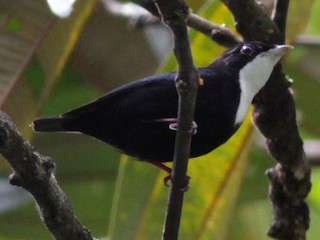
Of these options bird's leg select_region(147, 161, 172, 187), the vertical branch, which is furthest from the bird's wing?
the vertical branch

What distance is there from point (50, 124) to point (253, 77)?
26.7 inches

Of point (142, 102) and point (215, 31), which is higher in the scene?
point (215, 31)

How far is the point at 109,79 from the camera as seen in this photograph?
416cm

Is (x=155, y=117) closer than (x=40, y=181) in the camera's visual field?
No

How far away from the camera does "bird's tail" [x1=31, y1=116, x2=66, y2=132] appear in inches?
119

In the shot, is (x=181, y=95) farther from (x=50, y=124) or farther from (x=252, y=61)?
(x=252, y=61)

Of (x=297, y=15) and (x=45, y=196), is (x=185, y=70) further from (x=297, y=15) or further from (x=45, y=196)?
(x=297, y=15)

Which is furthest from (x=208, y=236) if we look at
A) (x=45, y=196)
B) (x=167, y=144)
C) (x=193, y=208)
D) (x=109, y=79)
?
(x=45, y=196)

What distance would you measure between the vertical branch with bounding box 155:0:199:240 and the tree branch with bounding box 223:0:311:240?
2.56 ft

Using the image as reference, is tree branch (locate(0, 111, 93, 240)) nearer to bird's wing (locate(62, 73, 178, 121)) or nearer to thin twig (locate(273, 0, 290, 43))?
bird's wing (locate(62, 73, 178, 121))

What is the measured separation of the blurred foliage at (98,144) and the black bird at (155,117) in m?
Answer: 0.36

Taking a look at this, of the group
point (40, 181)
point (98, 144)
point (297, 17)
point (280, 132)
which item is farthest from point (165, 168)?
point (98, 144)

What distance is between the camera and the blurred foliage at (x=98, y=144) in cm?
336

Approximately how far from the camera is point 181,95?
2236 millimetres
